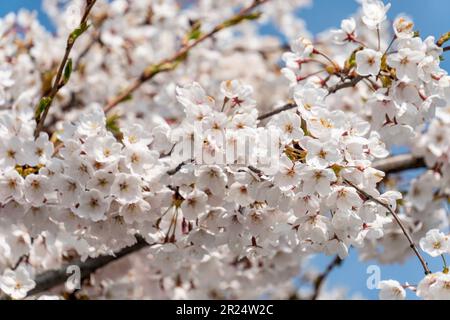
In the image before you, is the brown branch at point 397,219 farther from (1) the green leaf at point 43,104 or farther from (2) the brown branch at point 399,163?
(2) the brown branch at point 399,163

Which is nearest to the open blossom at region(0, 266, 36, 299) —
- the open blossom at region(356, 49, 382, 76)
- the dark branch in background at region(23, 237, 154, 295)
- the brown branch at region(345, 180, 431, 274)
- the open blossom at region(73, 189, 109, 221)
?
the dark branch in background at region(23, 237, 154, 295)

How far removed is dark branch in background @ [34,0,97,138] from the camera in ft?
7.86

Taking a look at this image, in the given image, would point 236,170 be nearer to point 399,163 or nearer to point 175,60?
point 175,60

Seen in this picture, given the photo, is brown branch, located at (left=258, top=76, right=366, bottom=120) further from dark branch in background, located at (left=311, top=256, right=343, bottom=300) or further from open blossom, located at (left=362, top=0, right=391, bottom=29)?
dark branch in background, located at (left=311, top=256, right=343, bottom=300)

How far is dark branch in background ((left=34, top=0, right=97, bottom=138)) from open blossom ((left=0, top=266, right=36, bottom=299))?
56 cm

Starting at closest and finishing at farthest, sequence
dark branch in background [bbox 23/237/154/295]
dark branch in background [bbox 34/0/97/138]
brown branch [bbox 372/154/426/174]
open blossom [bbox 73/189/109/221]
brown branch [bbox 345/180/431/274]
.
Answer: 1. brown branch [bbox 345/180/431/274]
2. open blossom [bbox 73/189/109/221]
3. dark branch in background [bbox 34/0/97/138]
4. dark branch in background [bbox 23/237/154/295]
5. brown branch [bbox 372/154/426/174]

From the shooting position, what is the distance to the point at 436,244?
84.7 inches

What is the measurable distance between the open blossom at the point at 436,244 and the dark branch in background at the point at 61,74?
4.58 feet

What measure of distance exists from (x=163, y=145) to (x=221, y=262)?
173cm

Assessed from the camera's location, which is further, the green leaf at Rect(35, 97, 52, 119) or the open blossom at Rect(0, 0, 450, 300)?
the green leaf at Rect(35, 97, 52, 119)

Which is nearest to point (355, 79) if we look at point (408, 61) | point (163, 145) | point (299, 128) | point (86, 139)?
point (408, 61)

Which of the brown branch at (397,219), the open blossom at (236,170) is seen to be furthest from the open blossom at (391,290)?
the brown branch at (397,219)

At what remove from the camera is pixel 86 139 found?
224 centimetres

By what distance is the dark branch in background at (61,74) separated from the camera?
2.39 metres
